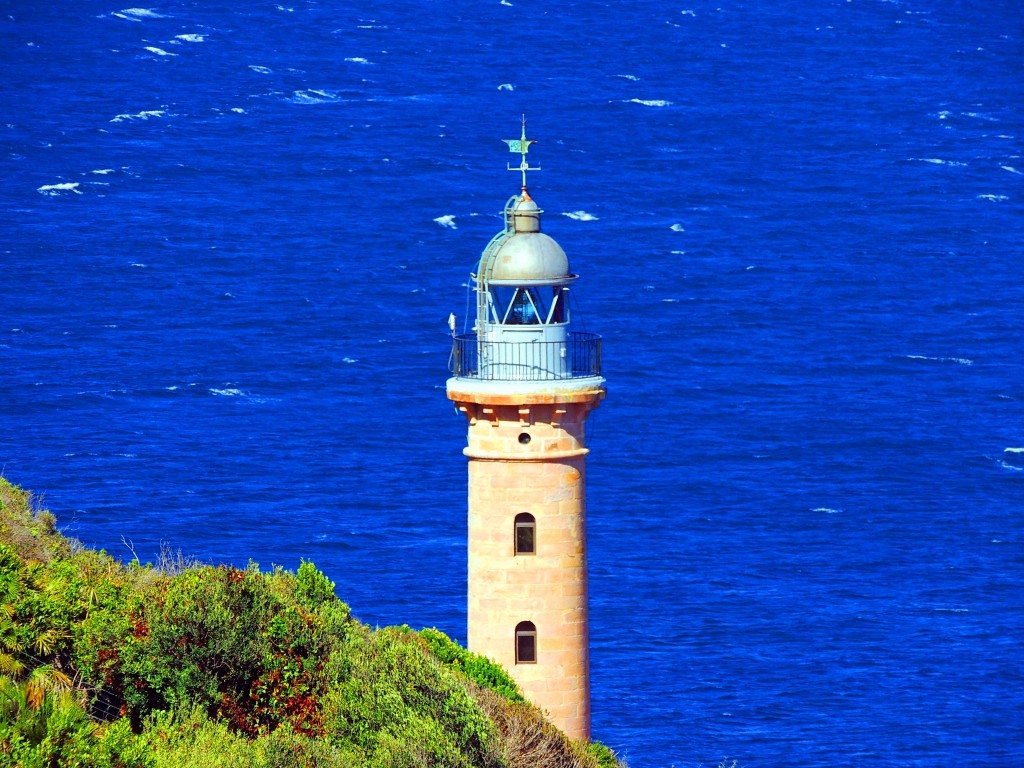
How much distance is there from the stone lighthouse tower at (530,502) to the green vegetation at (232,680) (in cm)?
276

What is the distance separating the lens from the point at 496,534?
44.2 m

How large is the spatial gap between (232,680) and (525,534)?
8621 millimetres

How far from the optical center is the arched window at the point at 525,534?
44.2 meters

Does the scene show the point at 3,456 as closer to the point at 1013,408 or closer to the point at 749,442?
the point at 749,442

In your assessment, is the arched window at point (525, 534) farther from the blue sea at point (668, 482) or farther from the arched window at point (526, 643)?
the blue sea at point (668, 482)

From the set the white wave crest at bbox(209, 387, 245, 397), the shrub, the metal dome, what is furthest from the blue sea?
the metal dome

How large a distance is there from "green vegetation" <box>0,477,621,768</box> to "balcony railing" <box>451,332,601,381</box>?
6.55 metres

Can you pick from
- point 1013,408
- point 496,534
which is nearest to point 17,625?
point 496,534

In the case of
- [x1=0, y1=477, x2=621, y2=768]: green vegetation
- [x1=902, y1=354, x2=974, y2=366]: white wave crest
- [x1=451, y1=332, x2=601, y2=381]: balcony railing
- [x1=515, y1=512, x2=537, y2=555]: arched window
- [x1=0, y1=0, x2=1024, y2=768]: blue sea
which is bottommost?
[x1=0, y1=477, x2=621, y2=768]: green vegetation

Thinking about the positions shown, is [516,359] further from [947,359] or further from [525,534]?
[947,359]

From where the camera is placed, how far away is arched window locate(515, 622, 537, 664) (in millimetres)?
44312

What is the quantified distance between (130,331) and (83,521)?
59.1 m

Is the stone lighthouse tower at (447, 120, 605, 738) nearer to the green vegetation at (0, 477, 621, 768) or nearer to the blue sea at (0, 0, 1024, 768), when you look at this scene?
the green vegetation at (0, 477, 621, 768)

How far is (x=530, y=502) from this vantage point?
44.1 metres
